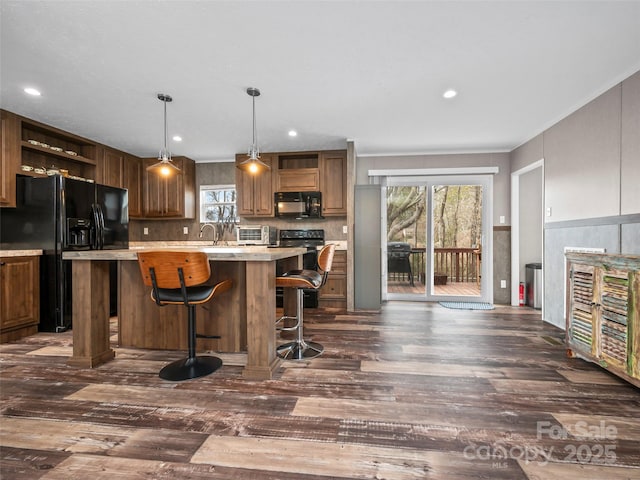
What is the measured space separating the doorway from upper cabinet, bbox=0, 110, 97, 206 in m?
4.42

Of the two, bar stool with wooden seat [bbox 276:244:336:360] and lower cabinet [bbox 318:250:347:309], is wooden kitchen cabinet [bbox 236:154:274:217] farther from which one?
bar stool with wooden seat [bbox 276:244:336:360]

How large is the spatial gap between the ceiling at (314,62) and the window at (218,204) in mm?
1540

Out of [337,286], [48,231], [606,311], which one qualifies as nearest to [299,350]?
[337,286]

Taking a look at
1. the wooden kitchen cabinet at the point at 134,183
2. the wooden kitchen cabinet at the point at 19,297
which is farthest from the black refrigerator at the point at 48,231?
the wooden kitchen cabinet at the point at 134,183

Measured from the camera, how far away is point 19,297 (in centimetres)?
309

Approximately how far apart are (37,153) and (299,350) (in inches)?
163

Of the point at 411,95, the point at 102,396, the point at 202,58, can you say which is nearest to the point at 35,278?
the point at 102,396

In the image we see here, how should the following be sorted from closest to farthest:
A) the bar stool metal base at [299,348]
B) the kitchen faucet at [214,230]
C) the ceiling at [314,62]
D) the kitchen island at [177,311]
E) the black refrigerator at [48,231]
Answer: the ceiling at [314,62]
the kitchen island at [177,311]
the bar stool metal base at [299,348]
the black refrigerator at [48,231]
the kitchen faucet at [214,230]

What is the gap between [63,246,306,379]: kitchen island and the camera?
213 cm

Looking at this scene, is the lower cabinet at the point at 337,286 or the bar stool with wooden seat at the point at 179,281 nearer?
the bar stool with wooden seat at the point at 179,281

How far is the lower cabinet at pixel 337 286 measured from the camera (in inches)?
175

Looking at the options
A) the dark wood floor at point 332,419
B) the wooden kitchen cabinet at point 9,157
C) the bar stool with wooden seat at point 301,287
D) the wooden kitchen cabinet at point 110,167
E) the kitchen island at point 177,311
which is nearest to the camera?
the dark wood floor at point 332,419

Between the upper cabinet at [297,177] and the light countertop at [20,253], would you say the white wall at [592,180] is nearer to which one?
the upper cabinet at [297,177]

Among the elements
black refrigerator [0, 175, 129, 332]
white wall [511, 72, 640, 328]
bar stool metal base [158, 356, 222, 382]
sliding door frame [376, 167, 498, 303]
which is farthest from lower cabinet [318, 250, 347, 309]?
black refrigerator [0, 175, 129, 332]
